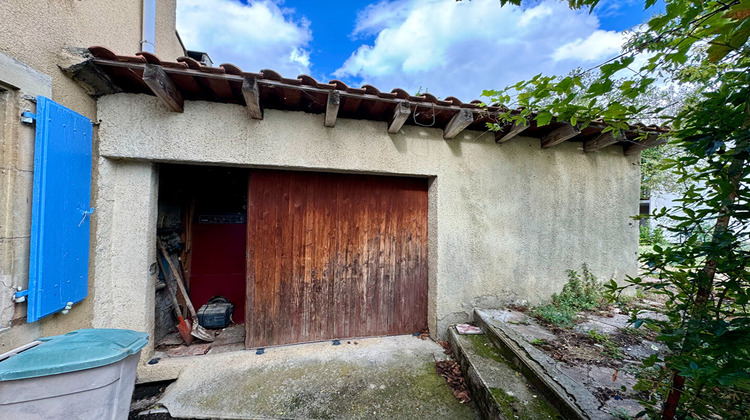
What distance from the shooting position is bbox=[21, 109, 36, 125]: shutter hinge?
6.23 feet

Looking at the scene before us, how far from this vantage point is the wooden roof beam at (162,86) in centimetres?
215

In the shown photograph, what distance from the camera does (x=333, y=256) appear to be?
11.1 feet

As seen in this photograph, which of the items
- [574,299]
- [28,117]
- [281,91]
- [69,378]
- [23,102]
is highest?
[281,91]

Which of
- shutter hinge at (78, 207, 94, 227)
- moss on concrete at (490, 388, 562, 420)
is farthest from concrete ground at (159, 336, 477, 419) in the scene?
shutter hinge at (78, 207, 94, 227)

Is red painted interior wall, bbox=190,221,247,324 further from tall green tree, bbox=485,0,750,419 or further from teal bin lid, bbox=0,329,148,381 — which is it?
tall green tree, bbox=485,0,750,419

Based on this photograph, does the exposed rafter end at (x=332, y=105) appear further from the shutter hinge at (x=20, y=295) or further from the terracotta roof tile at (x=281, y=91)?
the shutter hinge at (x=20, y=295)

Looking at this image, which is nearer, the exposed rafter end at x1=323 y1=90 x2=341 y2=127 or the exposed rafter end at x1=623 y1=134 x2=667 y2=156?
the exposed rafter end at x1=323 y1=90 x2=341 y2=127

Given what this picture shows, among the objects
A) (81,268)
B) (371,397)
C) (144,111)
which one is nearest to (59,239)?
(81,268)

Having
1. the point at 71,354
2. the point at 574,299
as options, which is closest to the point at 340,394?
the point at 71,354

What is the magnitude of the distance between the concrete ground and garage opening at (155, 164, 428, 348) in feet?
1.04

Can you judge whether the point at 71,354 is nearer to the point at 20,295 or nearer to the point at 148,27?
the point at 20,295

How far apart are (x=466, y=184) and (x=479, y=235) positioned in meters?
0.77

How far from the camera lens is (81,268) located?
235 centimetres

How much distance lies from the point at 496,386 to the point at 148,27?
6614 millimetres
